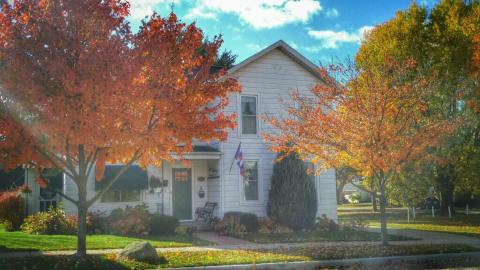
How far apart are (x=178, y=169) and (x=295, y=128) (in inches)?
284

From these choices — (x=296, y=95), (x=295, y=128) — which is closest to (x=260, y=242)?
(x=295, y=128)

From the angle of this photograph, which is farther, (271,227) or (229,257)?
(271,227)

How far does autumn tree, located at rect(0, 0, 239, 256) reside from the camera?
968 cm

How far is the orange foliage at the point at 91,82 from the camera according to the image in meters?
A: 9.68

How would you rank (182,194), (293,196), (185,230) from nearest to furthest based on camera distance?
(185,230)
(293,196)
(182,194)

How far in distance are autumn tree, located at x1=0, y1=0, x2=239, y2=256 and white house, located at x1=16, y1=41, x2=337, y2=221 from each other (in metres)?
8.02

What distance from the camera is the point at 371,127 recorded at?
43.7ft

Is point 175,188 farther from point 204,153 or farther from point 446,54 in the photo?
point 446,54

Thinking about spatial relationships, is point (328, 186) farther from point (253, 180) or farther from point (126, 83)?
point (126, 83)

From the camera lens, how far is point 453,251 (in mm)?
13305

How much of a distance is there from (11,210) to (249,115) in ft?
33.6

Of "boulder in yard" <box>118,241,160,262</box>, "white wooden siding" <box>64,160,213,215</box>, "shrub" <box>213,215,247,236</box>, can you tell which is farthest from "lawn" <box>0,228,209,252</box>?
"white wooden siding" <box>64,160,213,215</box>

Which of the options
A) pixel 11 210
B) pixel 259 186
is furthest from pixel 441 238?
pixel 11 210

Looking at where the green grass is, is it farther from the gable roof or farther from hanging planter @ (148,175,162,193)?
the gable roof
